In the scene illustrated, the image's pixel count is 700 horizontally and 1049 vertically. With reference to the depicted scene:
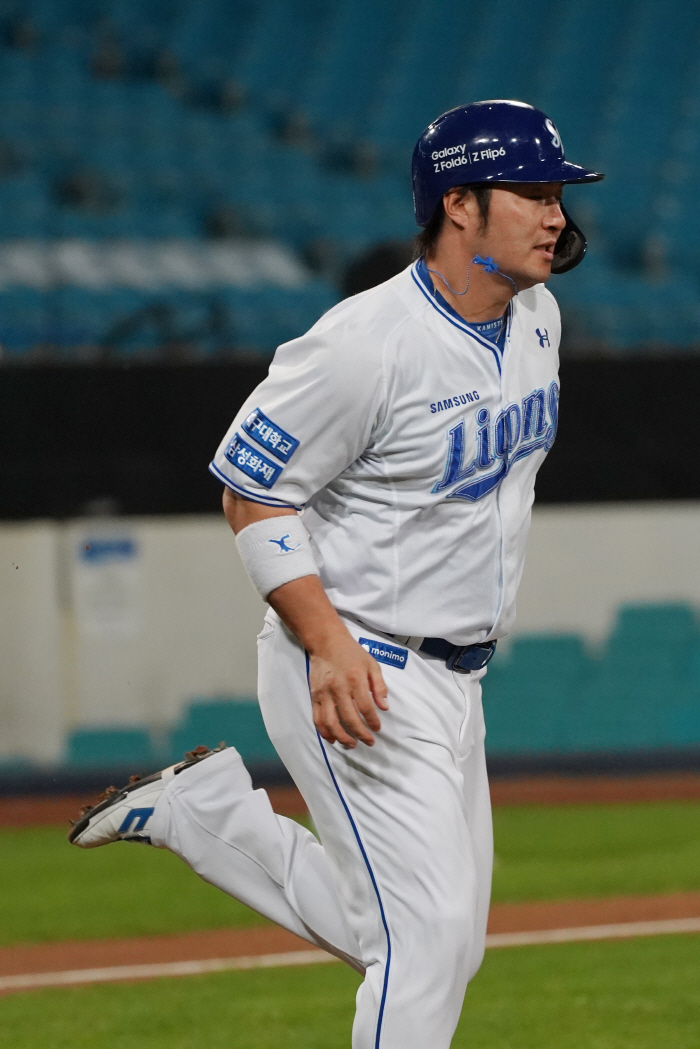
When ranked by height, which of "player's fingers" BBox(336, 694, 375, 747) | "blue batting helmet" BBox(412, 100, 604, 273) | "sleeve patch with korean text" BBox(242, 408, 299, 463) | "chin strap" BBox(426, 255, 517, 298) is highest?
"blue batting helmet" BBox(412, 100, 604, 273)

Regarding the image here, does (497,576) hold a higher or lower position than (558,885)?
higher

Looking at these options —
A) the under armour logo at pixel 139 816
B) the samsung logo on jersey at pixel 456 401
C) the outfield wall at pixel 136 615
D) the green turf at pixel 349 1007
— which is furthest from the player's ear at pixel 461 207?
the outfield wall at pixel 136 615

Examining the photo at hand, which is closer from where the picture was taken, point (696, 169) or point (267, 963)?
point (267, 963)

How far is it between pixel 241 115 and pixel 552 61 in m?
2.67

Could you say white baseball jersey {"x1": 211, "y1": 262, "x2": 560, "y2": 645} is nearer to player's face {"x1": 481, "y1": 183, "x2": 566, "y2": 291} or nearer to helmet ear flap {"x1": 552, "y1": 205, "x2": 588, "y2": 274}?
player's face {"x1": 481, "y1": 183, "x2": 566, "y2": 291}

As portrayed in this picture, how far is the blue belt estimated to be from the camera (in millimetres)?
2732

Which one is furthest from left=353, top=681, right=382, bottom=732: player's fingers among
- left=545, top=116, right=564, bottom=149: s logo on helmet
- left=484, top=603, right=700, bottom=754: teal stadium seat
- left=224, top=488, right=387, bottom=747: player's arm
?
left=484, top=603, right=700, bottom=754: teal stadium seat

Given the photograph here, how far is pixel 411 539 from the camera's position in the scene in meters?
2.69

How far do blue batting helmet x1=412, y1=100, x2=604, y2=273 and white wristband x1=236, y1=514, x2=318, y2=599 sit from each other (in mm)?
718

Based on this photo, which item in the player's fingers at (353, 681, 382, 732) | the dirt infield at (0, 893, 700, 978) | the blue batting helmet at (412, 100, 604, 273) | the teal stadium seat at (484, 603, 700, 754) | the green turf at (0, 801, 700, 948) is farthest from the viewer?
the teal stadium seat at (484, 603, 700, 754)

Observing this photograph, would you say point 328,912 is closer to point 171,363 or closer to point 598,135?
point 171,363

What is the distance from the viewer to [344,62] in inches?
→ 450

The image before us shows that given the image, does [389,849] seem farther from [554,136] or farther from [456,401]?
[554,136]

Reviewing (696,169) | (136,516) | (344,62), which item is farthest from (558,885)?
(344,62)
